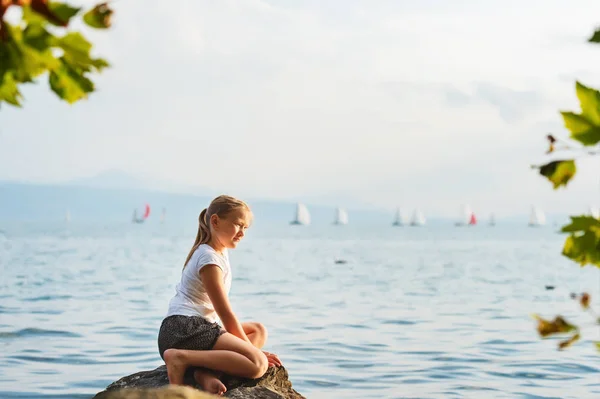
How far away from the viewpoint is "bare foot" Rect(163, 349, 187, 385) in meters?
5.22

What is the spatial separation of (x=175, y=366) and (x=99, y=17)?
13.1 ft

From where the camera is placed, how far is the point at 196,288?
5.48m

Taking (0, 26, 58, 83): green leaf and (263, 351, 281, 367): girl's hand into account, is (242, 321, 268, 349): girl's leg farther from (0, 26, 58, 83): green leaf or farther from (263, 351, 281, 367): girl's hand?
(0, 26, 58, 83): green leaf

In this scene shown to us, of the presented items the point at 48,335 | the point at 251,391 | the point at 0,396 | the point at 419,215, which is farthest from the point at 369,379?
the point at 419,215

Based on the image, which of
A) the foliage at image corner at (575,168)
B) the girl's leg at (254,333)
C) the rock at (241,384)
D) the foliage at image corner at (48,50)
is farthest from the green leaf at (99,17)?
the girl's leg at (254,333)

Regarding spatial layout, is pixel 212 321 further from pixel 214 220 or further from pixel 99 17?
pixel 99 17

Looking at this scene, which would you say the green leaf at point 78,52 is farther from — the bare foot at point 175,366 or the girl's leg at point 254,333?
the girl's leg at point 254,333

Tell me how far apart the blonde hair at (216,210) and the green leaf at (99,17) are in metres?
4.03

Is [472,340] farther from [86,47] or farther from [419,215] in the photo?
[419,215]

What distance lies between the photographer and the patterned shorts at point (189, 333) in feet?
17.3

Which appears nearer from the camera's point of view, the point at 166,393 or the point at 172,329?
the point at 166,393

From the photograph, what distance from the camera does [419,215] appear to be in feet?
419

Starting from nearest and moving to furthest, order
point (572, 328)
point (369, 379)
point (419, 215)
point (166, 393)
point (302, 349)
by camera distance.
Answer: point (572, 328)
point (166, 393)
point (369, 379)
point (302, 349)
point (419, 215)

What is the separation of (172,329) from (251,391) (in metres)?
0.61
